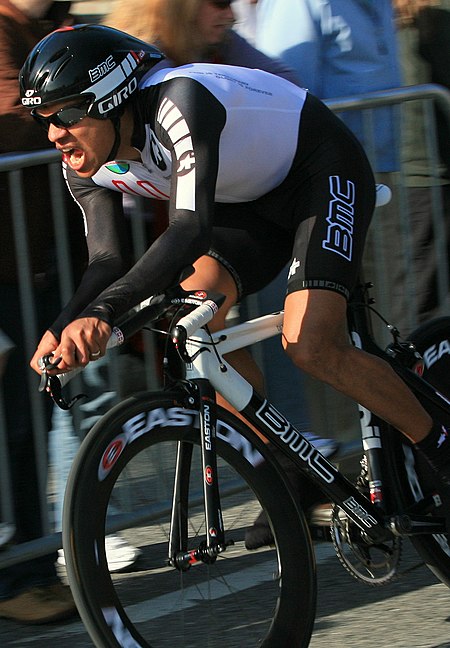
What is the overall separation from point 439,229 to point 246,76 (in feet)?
6.80

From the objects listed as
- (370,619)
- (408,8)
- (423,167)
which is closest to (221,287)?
(370,619)

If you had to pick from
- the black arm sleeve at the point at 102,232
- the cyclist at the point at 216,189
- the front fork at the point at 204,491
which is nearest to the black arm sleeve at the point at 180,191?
the cyclist at the point at 216,189

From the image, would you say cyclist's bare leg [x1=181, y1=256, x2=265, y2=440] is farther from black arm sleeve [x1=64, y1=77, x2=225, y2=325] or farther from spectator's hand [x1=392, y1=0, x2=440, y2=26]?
spectator's hand [x1=392, y1=0, x2=440, y2=26]

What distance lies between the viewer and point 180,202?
3.62 m

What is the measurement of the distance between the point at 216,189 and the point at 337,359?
24.9 inches

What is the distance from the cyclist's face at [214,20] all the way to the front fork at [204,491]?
1.87m

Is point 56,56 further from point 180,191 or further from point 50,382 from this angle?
point 50,382

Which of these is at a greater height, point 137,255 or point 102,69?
point 102,69

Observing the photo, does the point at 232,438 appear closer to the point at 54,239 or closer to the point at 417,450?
the point at 417,450

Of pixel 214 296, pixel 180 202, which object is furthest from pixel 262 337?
pixel 180 202

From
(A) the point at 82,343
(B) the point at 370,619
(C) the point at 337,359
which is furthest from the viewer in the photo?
(B) the point at 370,619

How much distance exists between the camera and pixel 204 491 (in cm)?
366

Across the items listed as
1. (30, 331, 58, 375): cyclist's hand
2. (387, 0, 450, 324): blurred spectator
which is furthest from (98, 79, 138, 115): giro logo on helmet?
(387, 0, 450, 324): blurred spectator

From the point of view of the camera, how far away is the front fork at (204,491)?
3.65m
